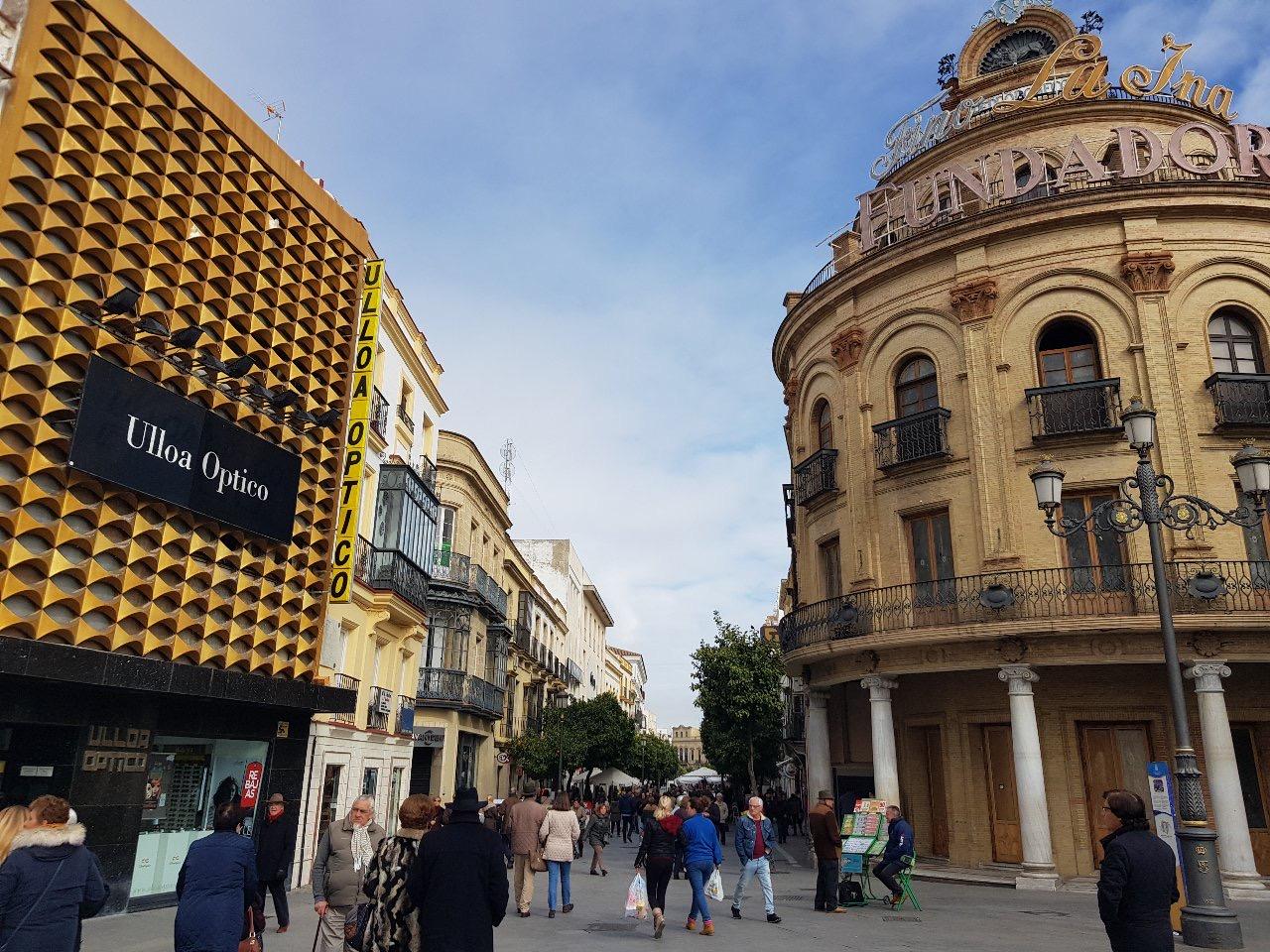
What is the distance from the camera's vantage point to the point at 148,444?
1192cm

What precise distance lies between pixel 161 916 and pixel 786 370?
19.3 meters

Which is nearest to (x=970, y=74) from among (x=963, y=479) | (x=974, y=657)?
(x=963, y=479)

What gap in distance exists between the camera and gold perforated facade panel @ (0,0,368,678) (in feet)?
34.6

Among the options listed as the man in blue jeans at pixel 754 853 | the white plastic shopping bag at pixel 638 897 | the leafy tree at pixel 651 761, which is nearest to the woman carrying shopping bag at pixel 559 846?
the white plastic shopping bag at pixel 638 897

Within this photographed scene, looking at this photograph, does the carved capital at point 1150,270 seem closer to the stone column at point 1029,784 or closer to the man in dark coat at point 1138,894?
the stone column at point 1029,784

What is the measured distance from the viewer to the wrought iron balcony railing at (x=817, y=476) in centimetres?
2142

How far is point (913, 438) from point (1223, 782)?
833cm

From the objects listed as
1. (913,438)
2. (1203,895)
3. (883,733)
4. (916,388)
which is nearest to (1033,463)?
(913,438)

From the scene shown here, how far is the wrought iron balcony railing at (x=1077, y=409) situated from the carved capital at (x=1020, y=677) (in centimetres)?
456

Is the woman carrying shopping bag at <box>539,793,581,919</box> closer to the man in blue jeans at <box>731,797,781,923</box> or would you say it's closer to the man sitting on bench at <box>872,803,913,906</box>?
the man in blue jeans at <box>731,797,781,923</box>

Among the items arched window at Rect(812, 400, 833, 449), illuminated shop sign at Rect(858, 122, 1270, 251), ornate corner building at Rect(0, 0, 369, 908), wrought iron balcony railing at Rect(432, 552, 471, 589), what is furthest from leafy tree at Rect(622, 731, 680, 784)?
ornate corner building at Rect(0, 0, 369, 908)

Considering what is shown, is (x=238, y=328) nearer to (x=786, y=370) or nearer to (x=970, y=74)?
(x=786, y=370)

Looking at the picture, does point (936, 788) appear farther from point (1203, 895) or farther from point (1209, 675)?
point (1203, 895)

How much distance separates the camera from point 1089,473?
1772 cm
